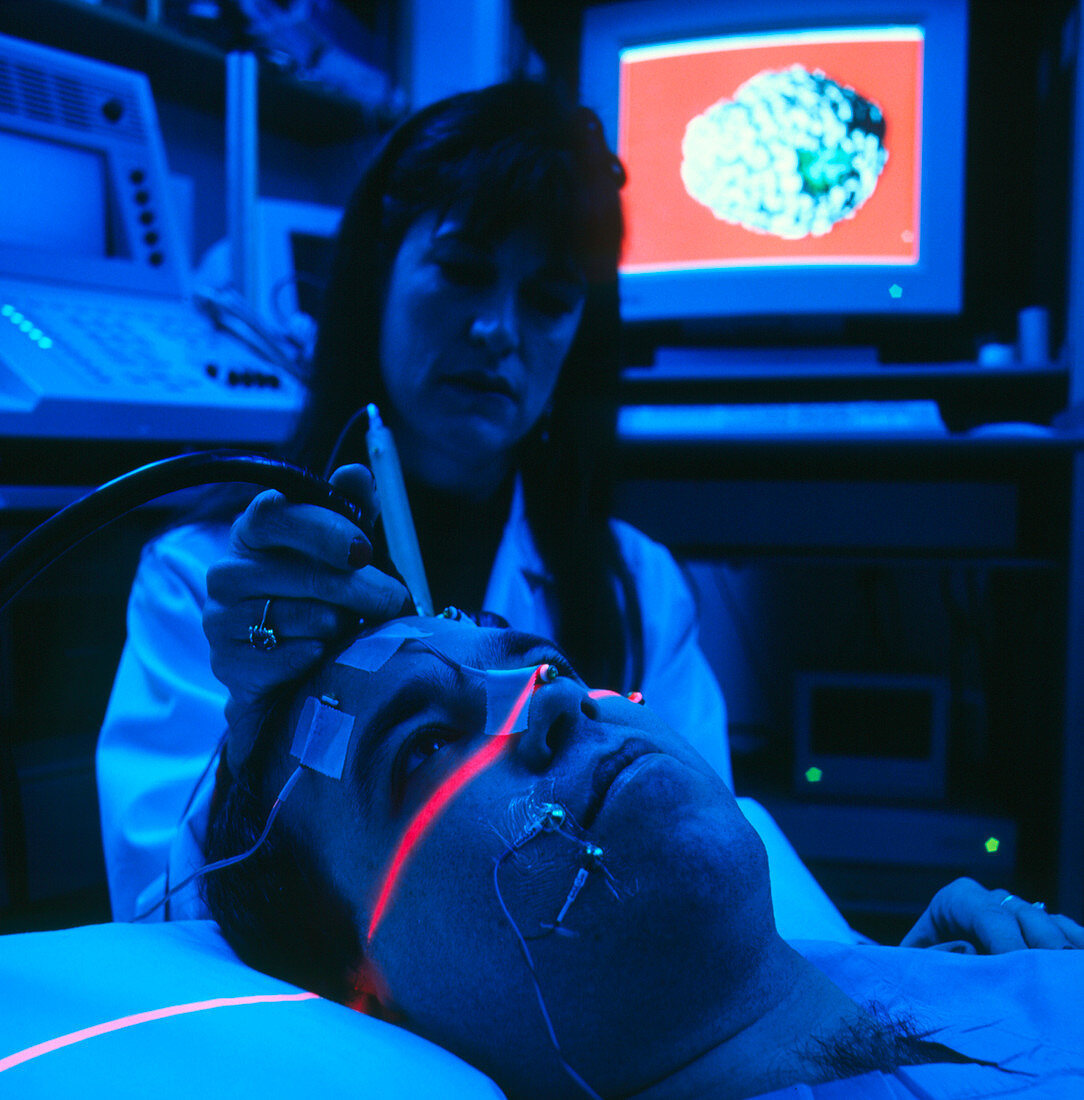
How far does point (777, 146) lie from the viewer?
69.2 inches

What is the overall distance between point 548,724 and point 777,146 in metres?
1.52

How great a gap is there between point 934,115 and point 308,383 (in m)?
1.32

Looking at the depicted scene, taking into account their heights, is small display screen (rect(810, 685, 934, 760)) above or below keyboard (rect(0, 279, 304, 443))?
below

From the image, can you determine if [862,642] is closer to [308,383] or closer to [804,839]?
[804,839]

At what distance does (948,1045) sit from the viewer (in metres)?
0.62

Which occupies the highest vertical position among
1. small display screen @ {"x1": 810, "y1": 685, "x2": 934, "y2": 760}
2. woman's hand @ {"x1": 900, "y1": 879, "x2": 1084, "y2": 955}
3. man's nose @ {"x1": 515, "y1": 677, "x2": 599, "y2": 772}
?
man's nose @ {"x1": 515, "y1": 677, "x2": 599, "y2": 772}

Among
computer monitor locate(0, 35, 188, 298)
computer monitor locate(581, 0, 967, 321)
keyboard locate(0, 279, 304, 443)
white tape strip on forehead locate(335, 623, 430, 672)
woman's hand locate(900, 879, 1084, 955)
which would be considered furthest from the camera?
computer monitor locate(581, 0, 967, 321)

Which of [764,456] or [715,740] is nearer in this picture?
[715,740]

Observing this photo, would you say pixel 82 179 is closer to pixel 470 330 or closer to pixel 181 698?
pixel 470 330

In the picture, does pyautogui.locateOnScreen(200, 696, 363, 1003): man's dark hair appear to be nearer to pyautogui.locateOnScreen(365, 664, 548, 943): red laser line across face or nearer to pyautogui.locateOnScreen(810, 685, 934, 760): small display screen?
pyautogui.locateOnScreen(365, 664, 548, 943): red laser line across face

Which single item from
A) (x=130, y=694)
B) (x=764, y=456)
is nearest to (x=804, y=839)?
(x=764, y=456)

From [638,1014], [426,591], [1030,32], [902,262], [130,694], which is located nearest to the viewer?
[638,1014]

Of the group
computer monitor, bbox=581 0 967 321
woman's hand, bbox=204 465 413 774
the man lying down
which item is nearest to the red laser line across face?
the man lying down

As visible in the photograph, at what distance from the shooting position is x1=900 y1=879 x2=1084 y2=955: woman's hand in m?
0.76
